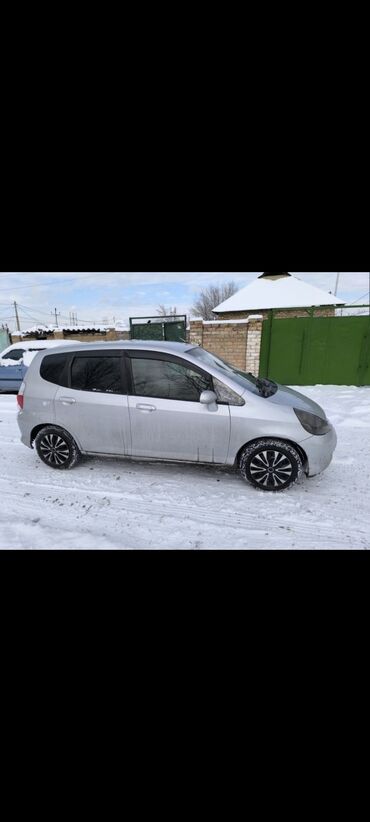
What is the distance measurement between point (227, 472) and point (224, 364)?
1.37 metres

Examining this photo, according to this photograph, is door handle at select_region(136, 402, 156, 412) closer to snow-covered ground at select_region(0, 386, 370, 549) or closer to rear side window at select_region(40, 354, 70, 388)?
snow-covered ground at select_region(0, 386, 370, 549)

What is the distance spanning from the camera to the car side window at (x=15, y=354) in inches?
374

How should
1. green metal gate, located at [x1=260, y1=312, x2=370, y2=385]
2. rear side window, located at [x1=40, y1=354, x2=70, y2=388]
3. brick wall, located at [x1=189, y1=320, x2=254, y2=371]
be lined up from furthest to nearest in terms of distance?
brick wall, located at [x1=189, y1=320, x2=254, y2=371], green metal gate, located at [x1=260, y1=312, x2=370, y2=385], rear side window, located at [x1=40, y1=354, x2=70, y2=388]

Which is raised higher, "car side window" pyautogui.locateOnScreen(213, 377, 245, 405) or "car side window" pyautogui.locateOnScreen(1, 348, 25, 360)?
"car side window" pyautogui.locateOnScreen(213, 377, 245, 405)

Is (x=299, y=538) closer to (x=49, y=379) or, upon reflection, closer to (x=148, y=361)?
(x=148, y=361)

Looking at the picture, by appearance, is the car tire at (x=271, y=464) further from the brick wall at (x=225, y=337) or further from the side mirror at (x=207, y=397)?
the brick wall at (x=225, y=337)

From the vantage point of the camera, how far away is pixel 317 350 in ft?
29.3

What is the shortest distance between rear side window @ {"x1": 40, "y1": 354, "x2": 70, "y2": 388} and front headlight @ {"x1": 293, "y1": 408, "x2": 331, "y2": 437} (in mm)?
2696

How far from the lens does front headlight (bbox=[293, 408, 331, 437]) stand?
3.44 metres

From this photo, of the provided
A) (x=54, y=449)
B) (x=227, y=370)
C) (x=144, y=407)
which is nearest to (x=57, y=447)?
(x=54, y=449)

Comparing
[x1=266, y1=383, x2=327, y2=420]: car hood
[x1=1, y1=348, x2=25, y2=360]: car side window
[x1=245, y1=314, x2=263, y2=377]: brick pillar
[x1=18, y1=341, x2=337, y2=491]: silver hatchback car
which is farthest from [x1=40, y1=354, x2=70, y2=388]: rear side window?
[x1=245, y1=314, x2=263, y2=377]: brick pillar

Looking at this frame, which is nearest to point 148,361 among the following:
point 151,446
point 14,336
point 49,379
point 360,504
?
point 151,446

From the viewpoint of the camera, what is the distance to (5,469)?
4309 millimetres

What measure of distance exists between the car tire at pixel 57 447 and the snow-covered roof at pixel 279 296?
1563cm
